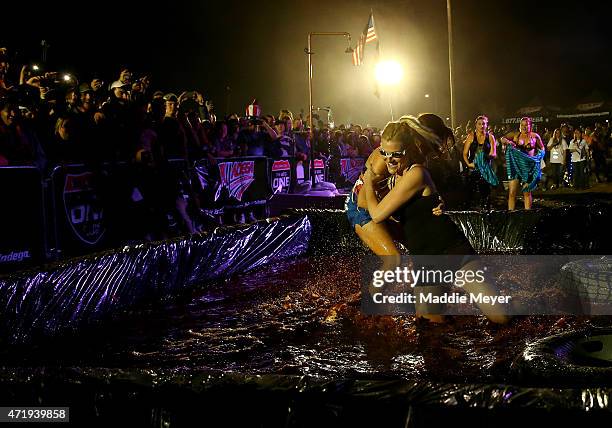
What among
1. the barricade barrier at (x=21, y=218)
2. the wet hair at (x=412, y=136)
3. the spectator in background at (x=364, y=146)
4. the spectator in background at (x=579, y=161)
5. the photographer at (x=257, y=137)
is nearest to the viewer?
the wet hair at (x=412, y=136)

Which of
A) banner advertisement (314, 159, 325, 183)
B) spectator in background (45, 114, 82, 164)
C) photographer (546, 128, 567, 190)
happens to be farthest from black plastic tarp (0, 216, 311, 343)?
photographer (546, 128, 567, 190)

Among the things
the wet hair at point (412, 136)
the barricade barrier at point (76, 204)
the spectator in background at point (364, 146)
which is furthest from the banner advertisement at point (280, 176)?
the wet hair at point (412, 136)

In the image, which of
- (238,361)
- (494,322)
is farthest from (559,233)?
(238,361)

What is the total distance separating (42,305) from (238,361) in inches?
75.7

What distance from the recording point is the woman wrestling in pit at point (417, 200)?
15.6 feet

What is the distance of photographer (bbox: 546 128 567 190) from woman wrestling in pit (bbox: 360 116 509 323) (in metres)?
18.0

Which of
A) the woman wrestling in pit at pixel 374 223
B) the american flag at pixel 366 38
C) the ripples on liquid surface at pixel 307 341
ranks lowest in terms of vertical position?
the ripples on liquid surface at pixel 307 341

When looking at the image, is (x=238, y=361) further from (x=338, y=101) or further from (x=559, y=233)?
(x=338, y=101)

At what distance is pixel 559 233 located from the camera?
29.2 ft

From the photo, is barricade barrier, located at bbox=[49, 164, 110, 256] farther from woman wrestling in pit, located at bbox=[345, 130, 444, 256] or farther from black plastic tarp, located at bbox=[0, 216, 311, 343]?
woman wrestling in pit, located at bbox=[345, 130, 444, 256]

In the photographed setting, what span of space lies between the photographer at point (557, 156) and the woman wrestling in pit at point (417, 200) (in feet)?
59.2

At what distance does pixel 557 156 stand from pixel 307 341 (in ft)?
61.8

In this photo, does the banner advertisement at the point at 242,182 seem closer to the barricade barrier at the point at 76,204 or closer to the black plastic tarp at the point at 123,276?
the barricade barrier at the point at 76,204

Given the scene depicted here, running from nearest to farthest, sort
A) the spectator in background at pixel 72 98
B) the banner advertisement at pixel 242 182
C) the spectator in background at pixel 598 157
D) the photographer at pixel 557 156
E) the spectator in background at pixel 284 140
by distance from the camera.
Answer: the spectator in background at pixel 72 98 < the banner advertisement at pixel 242 182 < the spectator in background at pixel 284 140 < the photographer at pixel 557 156 < the spectator in background at pixel 598 157
